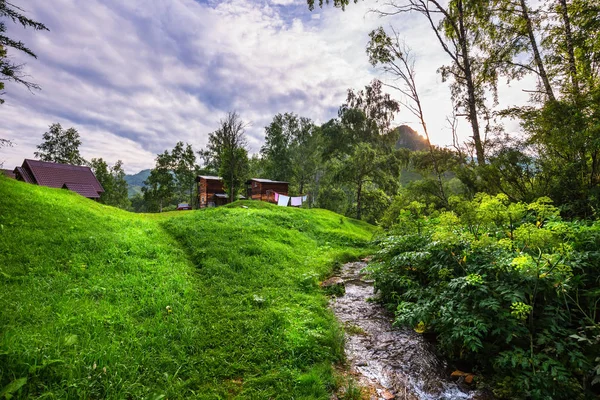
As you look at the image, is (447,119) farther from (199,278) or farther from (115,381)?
(115,381)

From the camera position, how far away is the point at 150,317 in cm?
490

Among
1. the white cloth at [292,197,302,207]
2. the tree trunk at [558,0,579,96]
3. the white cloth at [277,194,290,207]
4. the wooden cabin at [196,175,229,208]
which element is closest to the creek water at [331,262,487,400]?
the tree trunk at [558,0,579,96]

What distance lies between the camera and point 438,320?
14.4ft

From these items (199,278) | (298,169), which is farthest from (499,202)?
(298,169)

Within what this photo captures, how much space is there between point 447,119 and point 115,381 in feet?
53.4

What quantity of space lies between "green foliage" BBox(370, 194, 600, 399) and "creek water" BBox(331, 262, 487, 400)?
1.28 feet

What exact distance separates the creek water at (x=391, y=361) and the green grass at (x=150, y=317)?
443 mm

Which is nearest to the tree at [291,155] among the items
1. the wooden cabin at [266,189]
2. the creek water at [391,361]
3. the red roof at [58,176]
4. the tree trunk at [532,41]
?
the wooden cabin at [266,189]

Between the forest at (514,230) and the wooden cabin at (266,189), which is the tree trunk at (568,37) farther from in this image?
the wooden cabin at (266,189)

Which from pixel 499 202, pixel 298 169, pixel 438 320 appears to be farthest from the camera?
pixel 298 169

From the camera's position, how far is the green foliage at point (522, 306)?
3090mm

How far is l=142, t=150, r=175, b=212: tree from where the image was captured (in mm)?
49031

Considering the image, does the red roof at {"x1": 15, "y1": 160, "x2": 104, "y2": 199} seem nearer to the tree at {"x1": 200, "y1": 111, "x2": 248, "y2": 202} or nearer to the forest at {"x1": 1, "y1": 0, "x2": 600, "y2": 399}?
the tree at {"x1": 200, "y1": 111, "x2": 248, "y2": 202}

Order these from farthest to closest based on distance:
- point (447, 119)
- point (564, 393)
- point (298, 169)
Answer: point (298, 169) → point (447, 119) → point (564, 393)
